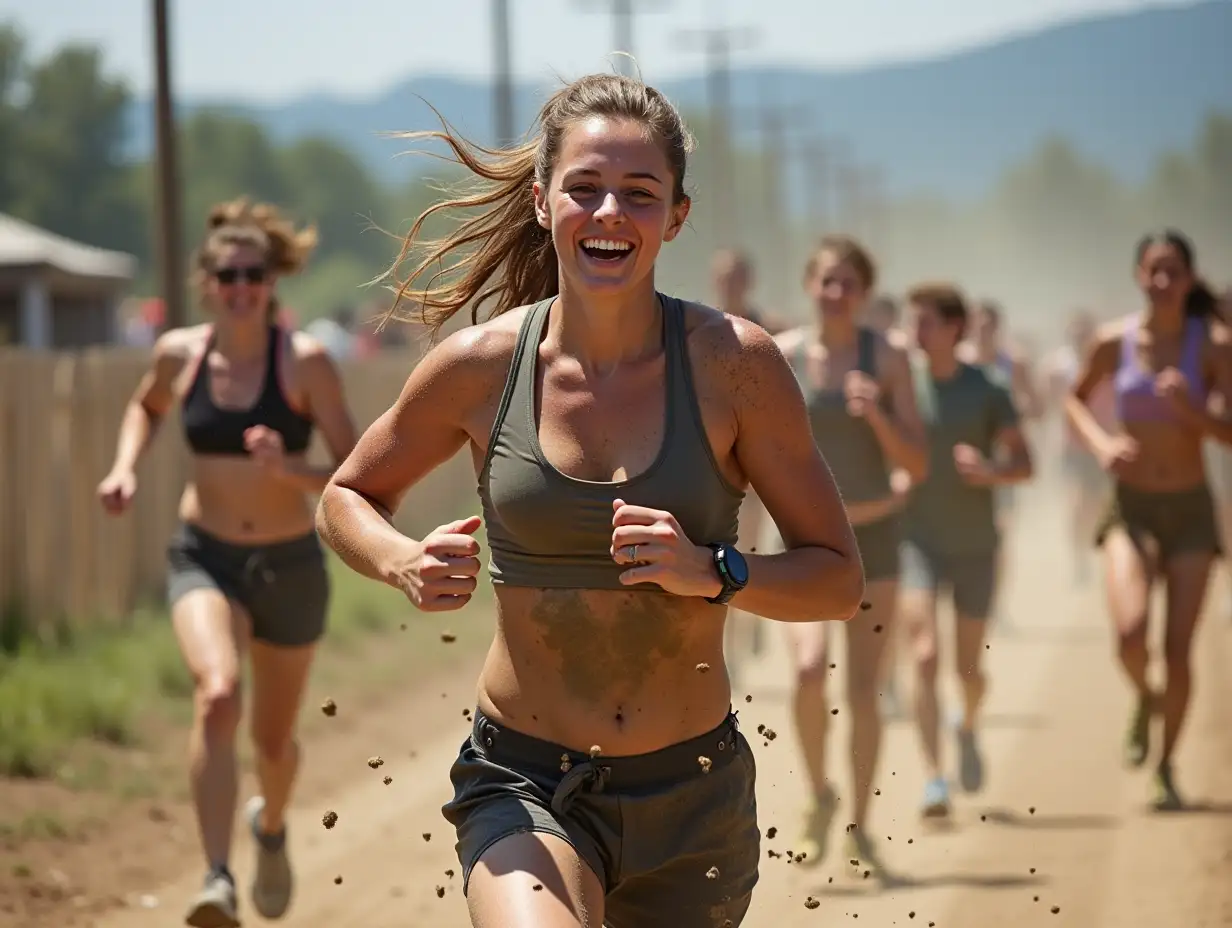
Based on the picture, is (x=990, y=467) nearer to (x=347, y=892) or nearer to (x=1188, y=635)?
(x=1188, y=635)

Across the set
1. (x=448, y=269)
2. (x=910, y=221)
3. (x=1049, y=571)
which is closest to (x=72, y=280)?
(x=1049, y=571)

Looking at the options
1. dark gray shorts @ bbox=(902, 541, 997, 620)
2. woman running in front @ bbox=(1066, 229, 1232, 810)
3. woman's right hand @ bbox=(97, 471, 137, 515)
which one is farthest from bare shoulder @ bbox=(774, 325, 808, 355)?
woman's right hand @ bbox=(97, 471, 137, 515)

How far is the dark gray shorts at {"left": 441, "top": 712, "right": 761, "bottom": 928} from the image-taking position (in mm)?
3975

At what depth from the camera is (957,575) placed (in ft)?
31.4

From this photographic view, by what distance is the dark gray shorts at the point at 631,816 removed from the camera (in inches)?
156

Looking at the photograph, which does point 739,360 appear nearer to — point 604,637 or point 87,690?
point 604,637

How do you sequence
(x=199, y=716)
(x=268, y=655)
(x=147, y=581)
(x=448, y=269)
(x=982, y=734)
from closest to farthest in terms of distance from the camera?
(x=448, y=269)
(x=199, y=716)
(x=268, y=655)
(x=982, y=734)
(x=147, y=581)

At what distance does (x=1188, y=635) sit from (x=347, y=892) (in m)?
3.95

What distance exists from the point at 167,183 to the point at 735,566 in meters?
10.4

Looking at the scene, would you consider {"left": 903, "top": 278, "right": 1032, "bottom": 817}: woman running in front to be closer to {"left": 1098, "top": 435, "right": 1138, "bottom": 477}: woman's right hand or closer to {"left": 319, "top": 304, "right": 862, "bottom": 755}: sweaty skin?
{"left": 1098, "top": 435, "right": 1138, "bottom": 477}: woman's right hand

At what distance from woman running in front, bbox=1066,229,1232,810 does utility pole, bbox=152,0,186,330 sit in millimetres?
6733

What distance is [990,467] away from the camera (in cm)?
951

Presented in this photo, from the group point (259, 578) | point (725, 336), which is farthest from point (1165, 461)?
point (725, 336)

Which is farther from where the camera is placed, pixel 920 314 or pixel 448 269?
pixel 920 314
